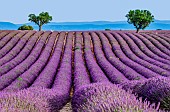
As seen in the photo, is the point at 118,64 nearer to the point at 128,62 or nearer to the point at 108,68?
the point at 128,62

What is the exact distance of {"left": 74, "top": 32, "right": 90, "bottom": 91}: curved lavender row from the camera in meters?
19.0

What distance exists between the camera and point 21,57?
32188mm

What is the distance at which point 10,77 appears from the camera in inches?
853

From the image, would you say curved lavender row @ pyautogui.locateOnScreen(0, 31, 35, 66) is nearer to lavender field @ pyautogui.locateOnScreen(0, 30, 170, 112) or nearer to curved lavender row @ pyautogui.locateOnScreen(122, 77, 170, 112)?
lavender field @ pyautogui.locateOnScreen(0, 30, 170, 112)

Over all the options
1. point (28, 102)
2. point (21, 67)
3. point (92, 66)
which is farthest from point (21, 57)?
Answer: point (28, 102)

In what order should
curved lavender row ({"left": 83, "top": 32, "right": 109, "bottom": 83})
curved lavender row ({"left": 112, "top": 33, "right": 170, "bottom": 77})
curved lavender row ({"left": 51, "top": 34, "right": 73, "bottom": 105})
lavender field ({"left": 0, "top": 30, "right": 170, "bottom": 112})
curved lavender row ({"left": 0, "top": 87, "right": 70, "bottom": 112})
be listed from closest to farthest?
curved lavender row ({"left": 0, "top": 87, "right": 70, "bottom": 112}) < lavender field ({"left": 0, "top": 30, "right": 170, "bottom": 112}) < curved lavender row ({"left": 51, "top": 34, "right": 73, "bottom": 105}) < curved lavender row ({"left": 83, "top": 32, "right": 109, "bottom": 83}) < curved lavender row ({"left": 112, "top": 33, "right": 170, "bottom": 77})

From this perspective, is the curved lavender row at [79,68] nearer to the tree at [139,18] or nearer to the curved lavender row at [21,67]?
the curved lavender row at [21,67]

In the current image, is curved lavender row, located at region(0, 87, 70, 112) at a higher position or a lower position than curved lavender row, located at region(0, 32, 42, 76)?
higher

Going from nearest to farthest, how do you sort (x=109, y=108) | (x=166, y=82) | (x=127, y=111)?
(x=127, y=111) < (x=109, y=108) < (x=166, y=82)

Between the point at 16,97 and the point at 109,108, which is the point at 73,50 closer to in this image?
the point at 16,97

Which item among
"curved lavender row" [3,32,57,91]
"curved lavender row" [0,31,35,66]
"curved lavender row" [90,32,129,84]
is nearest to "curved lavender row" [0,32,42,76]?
"curved lavender row" [0,31,35,66]

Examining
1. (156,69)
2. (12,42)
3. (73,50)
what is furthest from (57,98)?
(12,42)

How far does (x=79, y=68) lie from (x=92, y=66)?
134 cm

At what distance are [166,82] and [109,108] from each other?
4.01 metres
